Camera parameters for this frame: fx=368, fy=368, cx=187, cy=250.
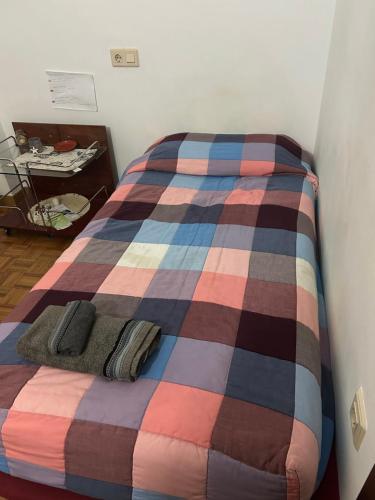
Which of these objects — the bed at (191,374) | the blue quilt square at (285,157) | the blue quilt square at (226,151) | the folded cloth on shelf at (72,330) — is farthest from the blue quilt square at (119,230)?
the blue quilt square at (285,157)

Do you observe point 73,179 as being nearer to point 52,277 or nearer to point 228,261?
point 52,277

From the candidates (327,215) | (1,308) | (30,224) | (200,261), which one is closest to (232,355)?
(200,261)

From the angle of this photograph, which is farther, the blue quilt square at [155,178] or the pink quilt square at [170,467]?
the blue quilt square at [155,178]

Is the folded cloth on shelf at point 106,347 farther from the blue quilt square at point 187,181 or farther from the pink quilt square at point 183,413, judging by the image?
the blue quilt square at point 187,181

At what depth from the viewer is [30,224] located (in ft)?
8.05

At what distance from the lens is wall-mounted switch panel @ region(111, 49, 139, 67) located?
2.15 m

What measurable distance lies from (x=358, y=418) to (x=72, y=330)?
0.77 metres

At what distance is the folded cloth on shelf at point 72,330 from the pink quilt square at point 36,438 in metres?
0.17

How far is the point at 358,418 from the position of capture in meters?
0.84

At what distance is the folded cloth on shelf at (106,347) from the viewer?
100 centimetres

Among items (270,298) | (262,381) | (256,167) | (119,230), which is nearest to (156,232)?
(119,230)

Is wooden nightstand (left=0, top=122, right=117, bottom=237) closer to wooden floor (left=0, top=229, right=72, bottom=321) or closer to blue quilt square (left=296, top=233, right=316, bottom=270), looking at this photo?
wooden floor (left=0, top=229, right=72, bottom=321)

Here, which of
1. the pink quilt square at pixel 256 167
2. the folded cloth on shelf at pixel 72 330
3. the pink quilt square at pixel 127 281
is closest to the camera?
the folded cloth on shelf at pixel 72 330

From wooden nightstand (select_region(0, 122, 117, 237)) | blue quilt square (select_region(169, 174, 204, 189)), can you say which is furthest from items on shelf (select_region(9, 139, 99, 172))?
blue quilt square (select_region(169, 174, 204, 189))
